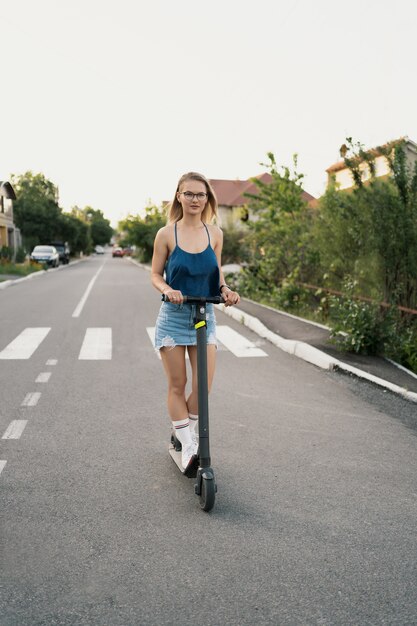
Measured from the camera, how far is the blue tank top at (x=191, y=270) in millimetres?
4117

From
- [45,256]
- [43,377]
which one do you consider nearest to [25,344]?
[43,377]

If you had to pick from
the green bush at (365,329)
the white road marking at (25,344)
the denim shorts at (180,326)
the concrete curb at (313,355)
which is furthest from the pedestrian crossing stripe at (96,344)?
the denim shorts at (180,326)

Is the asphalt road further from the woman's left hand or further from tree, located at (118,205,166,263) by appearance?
tree, located at (118,205,166,263)

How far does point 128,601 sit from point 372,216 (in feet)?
25.1

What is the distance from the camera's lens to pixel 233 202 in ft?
265

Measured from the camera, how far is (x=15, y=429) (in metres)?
5.58

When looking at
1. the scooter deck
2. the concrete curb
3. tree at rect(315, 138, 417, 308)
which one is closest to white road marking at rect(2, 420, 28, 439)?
the scooter deck

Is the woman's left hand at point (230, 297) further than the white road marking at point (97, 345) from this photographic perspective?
No

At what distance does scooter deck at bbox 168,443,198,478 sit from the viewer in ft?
13.7

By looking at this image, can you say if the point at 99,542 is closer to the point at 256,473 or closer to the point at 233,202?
the point at 256,473

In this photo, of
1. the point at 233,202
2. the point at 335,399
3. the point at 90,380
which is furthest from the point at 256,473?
the point at 233,202

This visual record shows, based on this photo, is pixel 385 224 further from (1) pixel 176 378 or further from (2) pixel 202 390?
(2) pixel 202 390

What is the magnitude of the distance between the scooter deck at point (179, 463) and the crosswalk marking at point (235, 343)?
501 centimetres

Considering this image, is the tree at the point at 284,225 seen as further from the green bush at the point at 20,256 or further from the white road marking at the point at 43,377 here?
the green bush at the point at 20,256
